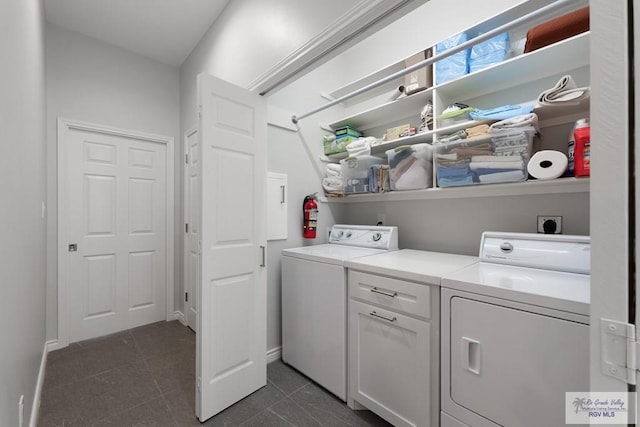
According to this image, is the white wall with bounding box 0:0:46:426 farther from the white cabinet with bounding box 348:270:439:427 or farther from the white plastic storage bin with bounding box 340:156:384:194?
the white plastic storage bin with bounding box 340:156:384:194

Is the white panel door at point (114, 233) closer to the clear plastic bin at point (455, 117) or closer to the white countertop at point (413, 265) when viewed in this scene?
the white countertop at point (413, 265)

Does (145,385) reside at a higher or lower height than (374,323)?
lower

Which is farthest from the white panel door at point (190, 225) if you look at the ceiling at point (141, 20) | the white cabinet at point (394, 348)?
the white cabinet at point (394, 348)

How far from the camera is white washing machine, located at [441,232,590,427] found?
1.02 meters

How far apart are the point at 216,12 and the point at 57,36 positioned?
60.5 inches

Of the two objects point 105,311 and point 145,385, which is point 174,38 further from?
point 145,385

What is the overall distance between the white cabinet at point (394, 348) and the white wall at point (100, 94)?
8.16 ft

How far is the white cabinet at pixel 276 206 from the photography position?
2.27 metres

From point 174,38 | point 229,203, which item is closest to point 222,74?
point 174,38

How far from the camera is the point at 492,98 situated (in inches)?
74.7

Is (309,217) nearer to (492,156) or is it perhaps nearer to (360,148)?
(360,148)

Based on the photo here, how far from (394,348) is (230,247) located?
1148mm

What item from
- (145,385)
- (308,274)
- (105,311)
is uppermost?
(308,274)

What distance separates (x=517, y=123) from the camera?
4.90 feet
